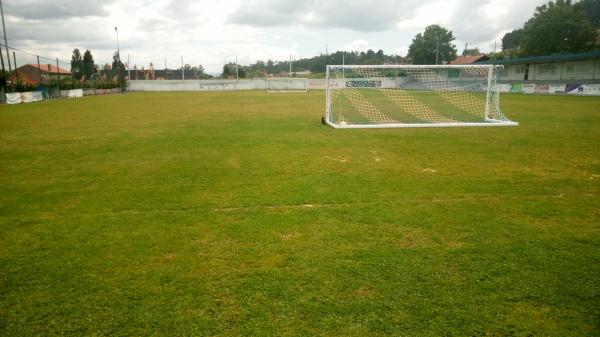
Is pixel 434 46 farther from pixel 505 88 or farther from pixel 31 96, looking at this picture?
pixel 31 96

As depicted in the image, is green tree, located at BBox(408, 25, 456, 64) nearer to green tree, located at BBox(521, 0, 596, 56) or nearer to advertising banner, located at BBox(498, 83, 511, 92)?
green tree, located at BBox(521, 0, 596, 56)

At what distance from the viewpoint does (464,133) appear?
42.2ft

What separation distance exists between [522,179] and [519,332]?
197 inches

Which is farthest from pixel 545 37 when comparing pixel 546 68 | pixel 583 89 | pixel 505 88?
pixel 583 89

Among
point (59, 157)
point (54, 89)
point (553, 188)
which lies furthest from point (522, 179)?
point (54, 89)

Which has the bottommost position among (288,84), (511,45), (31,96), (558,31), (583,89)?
(31,96)

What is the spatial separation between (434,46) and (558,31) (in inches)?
1013

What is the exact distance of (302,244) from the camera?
4500 millimetres

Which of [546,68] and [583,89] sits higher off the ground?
[546,68]

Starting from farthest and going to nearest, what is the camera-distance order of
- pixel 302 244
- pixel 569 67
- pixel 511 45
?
pixel 511 45 < pixel 569 67 < pixel 302 244

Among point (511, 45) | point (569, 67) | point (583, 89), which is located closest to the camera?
point (583, 89)

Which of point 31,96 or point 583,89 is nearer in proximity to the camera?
Answer: point 31,96

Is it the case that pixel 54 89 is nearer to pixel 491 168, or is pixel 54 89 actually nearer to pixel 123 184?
pixel 123 184

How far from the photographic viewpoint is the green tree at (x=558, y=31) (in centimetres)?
5225
